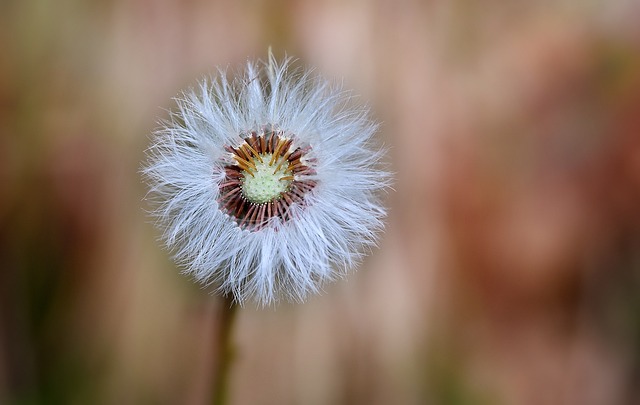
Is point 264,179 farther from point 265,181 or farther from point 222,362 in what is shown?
point 222,362

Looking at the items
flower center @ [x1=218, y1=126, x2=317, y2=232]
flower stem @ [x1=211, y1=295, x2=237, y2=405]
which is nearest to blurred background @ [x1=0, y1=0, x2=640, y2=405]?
flower stem @ [x1=211, y1=295, x2=237, y2=405]

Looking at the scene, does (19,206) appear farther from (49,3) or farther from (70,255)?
(49,3)

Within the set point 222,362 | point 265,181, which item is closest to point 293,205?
point 265,181

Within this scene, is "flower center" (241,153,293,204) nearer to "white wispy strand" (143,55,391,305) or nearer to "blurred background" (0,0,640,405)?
"white wispy strand" (143,55,391,305)

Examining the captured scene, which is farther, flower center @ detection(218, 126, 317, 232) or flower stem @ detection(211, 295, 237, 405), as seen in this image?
flower stem @ detection(211, 295, 237, 405)

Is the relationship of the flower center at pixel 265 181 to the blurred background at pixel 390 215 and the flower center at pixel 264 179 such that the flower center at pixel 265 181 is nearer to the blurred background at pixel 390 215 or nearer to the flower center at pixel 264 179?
the flower center at pixel 264 179

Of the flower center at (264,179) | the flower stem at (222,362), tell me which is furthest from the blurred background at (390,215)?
the flower center at (264,179)
